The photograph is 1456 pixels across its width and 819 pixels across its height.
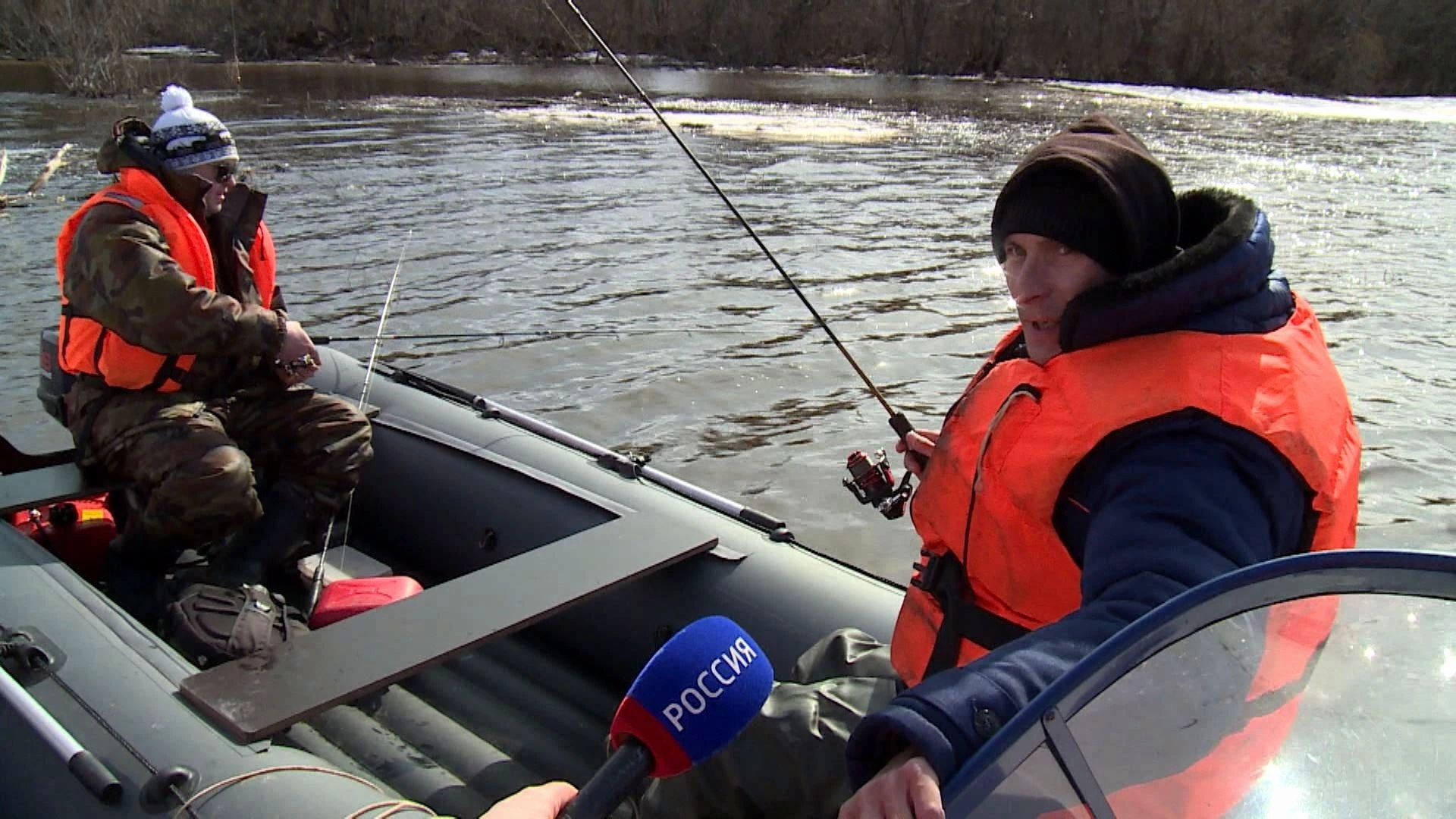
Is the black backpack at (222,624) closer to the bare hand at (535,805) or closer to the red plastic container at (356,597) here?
the red plastic container at (356,597)

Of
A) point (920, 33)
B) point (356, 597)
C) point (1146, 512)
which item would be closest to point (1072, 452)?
point (1146, 512)

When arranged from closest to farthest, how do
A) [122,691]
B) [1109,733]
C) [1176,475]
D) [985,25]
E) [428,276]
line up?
[1109,733] → [1176,475] → [122,691] → [428,276] → [985,25]

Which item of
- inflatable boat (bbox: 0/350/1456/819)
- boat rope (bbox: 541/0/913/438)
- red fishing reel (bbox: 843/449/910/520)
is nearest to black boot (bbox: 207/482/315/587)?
inflatable boat (bbox: 0/350/1456/819)

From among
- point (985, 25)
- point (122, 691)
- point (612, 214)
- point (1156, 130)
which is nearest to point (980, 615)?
point (122, 691)

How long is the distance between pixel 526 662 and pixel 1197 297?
233 cm

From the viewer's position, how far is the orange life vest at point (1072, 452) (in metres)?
1.40

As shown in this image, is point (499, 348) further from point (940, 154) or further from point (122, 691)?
point (940, 154)

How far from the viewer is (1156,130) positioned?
1809cm

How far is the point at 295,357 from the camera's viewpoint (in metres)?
3.62

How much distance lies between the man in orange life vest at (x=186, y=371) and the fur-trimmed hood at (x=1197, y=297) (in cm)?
252

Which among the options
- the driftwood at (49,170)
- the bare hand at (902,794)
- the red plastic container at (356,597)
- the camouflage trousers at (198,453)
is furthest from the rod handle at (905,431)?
the driftwood at (49,170)

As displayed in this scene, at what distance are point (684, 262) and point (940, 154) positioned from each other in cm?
735

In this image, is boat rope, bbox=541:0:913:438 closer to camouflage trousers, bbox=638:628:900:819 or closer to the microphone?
camouflage trousers, bbox=638:628:900:819

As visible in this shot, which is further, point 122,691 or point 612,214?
point 612,214
